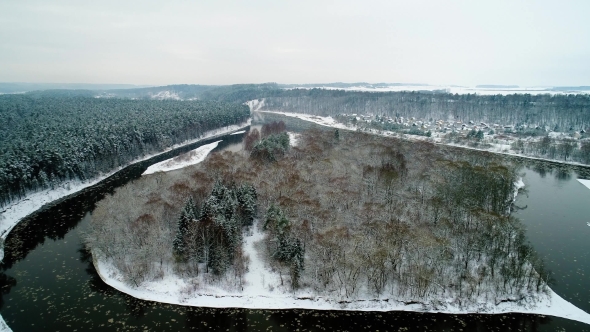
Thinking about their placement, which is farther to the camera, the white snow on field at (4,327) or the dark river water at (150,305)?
the dark river water at (150,305)

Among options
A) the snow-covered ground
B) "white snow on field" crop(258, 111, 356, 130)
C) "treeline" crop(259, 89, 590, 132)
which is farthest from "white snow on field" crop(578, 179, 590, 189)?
the snow-covered ground

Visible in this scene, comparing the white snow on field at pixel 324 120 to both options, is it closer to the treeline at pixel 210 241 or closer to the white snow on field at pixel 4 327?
the treeline at pixel 210 241

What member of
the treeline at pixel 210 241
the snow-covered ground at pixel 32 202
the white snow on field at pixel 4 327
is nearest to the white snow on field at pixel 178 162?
the snow-covered ground at pixel 32 202

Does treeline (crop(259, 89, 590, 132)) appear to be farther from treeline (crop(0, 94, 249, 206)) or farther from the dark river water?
the dark river water

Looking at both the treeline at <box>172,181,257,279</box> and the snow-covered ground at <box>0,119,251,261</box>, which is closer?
the treeline at <box>172,181,257,279</box>

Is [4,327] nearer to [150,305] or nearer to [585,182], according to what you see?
[150,305]

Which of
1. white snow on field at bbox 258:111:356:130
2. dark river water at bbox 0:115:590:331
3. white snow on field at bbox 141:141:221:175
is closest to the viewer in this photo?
dark river water at bbox 0:115:590:331
